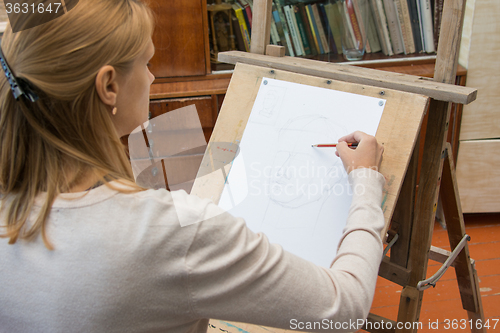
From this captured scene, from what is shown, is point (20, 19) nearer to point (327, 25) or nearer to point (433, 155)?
point (433, 155)

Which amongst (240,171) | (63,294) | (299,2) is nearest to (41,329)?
(63,294)

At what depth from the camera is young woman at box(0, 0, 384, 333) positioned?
502 mm

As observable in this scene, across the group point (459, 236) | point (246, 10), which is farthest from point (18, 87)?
point (246, 10)

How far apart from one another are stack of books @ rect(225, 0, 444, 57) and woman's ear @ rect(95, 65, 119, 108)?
151cm

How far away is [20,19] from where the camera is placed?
1.72 feet

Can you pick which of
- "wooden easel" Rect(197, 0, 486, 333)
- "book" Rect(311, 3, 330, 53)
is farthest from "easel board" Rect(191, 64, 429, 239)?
"book" Rect(311, 3, 330, 53)

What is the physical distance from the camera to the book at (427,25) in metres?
1.93

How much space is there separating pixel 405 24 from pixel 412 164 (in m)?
1.16

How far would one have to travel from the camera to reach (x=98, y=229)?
1.65 ft

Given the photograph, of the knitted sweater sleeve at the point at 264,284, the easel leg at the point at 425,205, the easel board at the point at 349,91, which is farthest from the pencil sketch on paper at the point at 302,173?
the knitted sweater sleeve at the point at 264,284

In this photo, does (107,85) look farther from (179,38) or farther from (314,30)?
(314,30)

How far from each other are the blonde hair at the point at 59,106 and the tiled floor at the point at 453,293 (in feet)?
4.90

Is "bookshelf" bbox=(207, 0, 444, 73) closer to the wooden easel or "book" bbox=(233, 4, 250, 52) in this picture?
"book" bbox=(233, 4, 250, 52)

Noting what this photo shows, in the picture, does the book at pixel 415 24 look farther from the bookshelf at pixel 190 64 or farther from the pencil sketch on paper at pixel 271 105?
Result: the pencil sketch on paper at pixel 271 105
